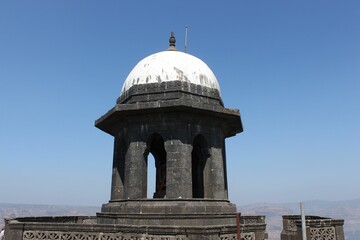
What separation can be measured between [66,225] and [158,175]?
586 cm

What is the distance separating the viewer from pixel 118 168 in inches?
489

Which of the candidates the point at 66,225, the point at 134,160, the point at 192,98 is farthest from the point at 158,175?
the point at 66,225

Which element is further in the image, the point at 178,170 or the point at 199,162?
the point at 199,162

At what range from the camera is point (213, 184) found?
444 inches

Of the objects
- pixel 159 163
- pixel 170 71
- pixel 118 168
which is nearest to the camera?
pixel 170 71

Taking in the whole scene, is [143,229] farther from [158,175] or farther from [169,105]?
[158,175]

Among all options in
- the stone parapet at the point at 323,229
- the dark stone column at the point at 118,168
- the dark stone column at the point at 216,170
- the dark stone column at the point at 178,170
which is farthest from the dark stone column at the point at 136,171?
the stone parapet at the point at 323,229

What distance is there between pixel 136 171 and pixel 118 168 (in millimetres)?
1714

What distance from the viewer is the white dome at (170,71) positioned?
11.7 meters

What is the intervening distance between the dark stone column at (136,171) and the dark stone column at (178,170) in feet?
3.13

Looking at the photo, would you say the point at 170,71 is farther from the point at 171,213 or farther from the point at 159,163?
the point at 171,213

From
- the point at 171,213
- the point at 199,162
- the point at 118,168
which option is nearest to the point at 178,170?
the point at 171,213

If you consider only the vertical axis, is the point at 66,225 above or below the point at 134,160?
below

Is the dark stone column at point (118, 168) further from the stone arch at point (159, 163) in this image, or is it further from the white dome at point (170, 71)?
the white dome at point (170, 71)
